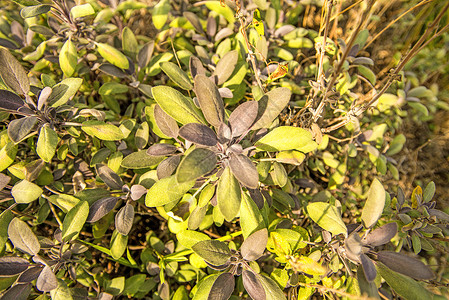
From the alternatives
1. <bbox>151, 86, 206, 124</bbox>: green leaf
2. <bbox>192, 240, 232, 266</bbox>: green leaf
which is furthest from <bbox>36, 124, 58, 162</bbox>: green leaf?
<bbox>192, 240, 232, 266</bbox>: green leaf

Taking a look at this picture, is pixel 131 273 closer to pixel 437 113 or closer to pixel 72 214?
pixel 72 214

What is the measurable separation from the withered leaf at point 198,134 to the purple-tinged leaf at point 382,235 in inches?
31.1

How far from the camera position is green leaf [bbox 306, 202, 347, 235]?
49.1 inches

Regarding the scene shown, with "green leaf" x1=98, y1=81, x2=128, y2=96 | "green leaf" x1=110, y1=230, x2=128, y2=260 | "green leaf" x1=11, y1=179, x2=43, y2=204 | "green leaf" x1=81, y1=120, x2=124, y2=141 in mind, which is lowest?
"green leaf" x1=110, y1=230, x2=128, y2=260

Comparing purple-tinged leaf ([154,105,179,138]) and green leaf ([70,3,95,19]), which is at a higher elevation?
green leaf ([70,3,95,19])

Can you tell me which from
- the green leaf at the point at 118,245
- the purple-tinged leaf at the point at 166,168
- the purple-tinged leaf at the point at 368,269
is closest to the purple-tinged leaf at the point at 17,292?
the green leaf at the point at 118,245

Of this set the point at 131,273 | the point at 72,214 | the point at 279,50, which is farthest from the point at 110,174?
the point at 279,50

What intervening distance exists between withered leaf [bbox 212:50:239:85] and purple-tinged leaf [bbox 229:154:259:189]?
63 centimetres

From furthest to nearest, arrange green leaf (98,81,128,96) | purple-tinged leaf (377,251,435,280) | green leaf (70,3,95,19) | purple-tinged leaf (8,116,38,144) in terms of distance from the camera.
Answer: green leaf (98,81,128,96)
green leaf (70,3,95,19)
purple-tinged leaf (8,116,38,144)
purple-tinged leaf (377,251,435,280)

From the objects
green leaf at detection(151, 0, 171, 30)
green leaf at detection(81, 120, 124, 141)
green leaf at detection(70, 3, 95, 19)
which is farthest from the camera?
green leaf at detection(151, 0, 171, 30)

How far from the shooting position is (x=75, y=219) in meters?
1.31

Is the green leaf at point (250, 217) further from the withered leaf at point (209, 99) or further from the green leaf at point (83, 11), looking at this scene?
the green leaf at point (83, 11)

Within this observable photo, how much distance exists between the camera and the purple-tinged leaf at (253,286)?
1182 millimetres

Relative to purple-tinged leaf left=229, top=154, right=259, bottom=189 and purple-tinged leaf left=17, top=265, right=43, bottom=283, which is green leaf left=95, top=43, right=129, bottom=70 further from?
purple-tinged leaf left=17, top=265, right=43, bottom=283
